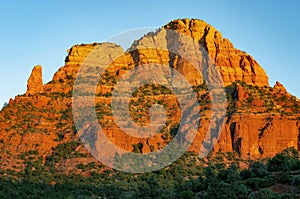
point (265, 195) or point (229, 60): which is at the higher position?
point (229, 60)

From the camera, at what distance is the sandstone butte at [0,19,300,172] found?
97.0 metres

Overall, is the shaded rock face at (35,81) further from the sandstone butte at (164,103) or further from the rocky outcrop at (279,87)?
the rocky outcrop at (279,87)

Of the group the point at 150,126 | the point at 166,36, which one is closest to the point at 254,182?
the point at 150,126

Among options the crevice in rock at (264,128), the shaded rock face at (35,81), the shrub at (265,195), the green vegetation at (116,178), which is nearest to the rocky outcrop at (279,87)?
the crevice in rock at (264,128)

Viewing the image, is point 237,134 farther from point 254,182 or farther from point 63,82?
point 254,182

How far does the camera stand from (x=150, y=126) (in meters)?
104

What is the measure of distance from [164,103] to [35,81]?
23.4 metres

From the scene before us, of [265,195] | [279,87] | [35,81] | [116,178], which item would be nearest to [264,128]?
[279,87]

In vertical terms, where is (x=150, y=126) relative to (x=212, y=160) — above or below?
above

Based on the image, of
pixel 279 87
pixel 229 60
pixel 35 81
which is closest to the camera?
pixel 35 81

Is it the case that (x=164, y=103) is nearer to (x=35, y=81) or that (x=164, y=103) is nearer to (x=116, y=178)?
(x=35, y=81)

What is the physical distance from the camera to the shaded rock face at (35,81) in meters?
114

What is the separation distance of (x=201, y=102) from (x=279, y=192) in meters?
61.0

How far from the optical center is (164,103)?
372 ft
